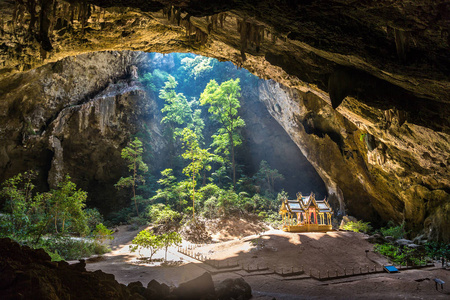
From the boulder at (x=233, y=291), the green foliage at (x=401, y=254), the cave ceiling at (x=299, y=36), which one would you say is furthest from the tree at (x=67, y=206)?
the green foliage at (x=401, y=254)

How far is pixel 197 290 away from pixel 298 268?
4939 millimetres

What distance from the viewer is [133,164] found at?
79.5 ft

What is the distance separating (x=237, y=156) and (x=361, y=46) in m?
25.7

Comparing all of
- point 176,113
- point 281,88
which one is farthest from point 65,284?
point 176,113

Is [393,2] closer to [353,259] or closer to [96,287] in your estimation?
[96,287]

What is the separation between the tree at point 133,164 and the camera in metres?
22.7

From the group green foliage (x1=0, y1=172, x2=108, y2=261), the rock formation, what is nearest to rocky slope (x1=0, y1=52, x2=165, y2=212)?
green foliage (x1=0, y1=172, x2=108, y2=261)

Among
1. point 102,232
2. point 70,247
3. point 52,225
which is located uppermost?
point 52,225

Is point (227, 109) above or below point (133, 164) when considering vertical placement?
above

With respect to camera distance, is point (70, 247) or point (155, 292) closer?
point (155, 292)

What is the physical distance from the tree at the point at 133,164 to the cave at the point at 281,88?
4.56 ft

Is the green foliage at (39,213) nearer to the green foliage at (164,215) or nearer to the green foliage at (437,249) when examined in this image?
the green foliage at (164,215)

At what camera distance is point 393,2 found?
12.6ft

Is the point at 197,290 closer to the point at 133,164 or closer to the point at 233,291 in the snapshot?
the point at 233,291
